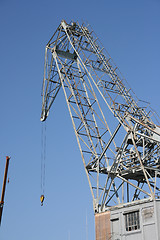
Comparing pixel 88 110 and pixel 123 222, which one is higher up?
pixel 88 110

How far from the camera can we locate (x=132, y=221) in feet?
110

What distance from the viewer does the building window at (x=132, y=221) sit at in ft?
109

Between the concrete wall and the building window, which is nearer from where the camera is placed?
the concrete wall

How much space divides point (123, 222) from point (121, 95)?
13.8m

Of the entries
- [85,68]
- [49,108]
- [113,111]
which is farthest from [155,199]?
[49,108]

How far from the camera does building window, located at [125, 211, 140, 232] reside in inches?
1310

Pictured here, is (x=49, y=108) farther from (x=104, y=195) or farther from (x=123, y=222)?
(x=123, y=222)

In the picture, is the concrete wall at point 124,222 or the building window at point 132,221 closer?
the concrete wall at point 124,222

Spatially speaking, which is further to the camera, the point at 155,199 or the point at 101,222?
the point at 101,222

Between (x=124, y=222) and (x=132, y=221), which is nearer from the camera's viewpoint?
(x=132, y=221)

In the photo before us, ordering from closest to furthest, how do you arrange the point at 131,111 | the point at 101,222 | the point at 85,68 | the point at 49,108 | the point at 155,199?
the point at 155,199, the point at 101,222, the point at 131,111, the point at 85,68, the point at 49,108

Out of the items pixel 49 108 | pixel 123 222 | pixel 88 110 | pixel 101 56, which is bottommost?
pixel 123 222

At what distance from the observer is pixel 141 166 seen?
111 feet

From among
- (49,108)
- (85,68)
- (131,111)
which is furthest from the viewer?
(49,108)
